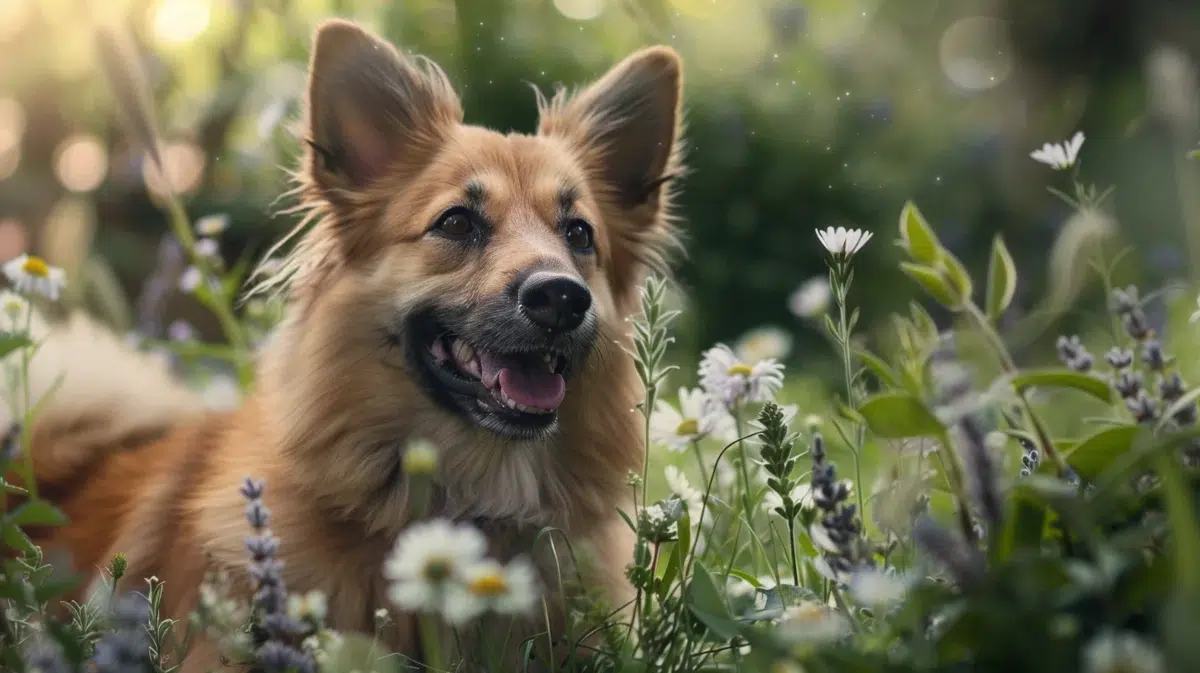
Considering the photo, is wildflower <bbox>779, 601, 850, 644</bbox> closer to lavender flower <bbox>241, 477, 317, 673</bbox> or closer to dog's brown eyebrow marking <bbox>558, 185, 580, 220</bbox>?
lavender flower <bbox>241, 477, 317, 673</bbox>

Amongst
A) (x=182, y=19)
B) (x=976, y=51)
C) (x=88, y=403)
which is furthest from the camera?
(x=976, y=51)

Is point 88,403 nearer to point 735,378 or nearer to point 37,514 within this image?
point 37,514

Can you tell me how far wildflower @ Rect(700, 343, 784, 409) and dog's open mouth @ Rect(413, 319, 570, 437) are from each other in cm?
49

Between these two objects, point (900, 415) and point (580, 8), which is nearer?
point (900, 415)

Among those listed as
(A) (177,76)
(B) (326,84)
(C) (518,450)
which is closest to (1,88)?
(A) (177,76)

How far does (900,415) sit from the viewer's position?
51.3 inches

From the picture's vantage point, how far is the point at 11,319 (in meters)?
2.54

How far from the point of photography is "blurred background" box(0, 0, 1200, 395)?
586cm

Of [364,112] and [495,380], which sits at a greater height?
[364,112]

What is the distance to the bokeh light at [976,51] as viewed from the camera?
23.9 ft

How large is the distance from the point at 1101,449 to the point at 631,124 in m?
1.78

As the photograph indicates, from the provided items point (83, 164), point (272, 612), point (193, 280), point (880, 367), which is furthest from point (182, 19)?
point (880, 367)

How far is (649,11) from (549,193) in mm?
554

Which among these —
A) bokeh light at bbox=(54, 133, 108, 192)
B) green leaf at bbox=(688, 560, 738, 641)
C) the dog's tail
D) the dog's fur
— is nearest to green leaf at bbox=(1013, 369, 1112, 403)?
green leaf at bbox=(688, 560, 738, 641)
